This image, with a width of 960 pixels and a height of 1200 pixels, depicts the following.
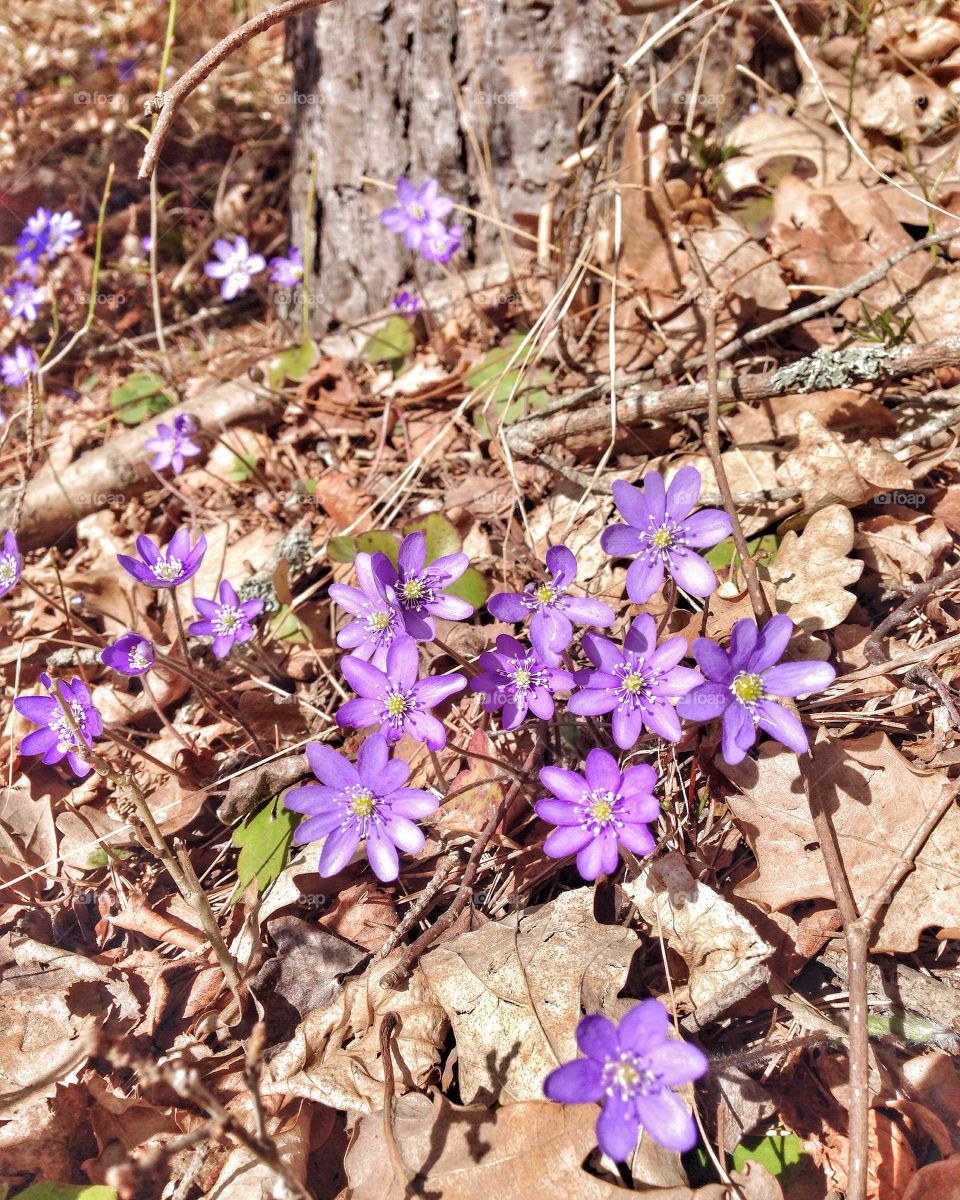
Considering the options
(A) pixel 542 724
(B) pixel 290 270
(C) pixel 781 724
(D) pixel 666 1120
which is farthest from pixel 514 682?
(B) pixel 290 270

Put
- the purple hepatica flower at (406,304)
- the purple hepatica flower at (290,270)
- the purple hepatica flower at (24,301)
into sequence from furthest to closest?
the purple hepatica flower at (24,301)
the purple hepatica flower at (290,270)
the purple hepatica flower at (406,304)

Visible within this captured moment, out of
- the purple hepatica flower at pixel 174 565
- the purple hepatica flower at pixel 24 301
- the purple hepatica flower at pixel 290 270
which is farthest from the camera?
the purple hepatica flower at pixel 24 301

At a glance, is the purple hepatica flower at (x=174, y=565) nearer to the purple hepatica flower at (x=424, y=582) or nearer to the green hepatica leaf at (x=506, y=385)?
the purple hepatica flower at (x=424, y=582)

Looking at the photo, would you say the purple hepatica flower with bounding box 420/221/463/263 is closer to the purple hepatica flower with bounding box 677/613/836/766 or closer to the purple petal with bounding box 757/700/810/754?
the purple hepatica flower with bounding box 677/613/836/766

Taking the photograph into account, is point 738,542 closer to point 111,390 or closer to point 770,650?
point 770,650

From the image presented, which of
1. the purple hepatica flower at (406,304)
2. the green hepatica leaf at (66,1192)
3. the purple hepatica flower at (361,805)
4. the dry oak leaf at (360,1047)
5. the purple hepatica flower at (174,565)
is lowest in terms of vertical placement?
the green hepatica leaf at (66,1192)

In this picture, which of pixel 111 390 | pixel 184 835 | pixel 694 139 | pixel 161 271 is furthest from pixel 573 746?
pixel 161 271

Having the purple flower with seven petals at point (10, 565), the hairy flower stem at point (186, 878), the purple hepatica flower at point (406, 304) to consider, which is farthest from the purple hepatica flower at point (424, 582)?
the purple hepatica flower at point (406, 304)

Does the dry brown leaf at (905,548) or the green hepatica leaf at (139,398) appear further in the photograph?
the green hepatica leaf at (139,398)
